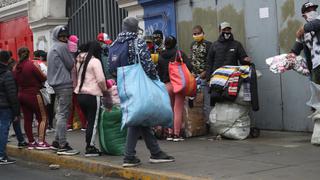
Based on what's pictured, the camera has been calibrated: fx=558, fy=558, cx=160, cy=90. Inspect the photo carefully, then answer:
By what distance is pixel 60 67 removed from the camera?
8281mm

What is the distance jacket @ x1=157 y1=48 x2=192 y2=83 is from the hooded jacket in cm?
168

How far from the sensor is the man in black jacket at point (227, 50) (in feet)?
30.2

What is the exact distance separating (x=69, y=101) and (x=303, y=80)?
3.76 m

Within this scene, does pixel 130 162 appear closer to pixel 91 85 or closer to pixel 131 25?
pixel 91 85

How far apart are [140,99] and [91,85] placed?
1259 mm

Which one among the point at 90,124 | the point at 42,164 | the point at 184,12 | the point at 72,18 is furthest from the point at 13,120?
the point at 72,18

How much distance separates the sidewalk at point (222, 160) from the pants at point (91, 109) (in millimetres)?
395

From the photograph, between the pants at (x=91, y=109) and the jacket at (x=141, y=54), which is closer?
the jacket at (x=141, y=54)

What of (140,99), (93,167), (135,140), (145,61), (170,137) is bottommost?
(93,167)

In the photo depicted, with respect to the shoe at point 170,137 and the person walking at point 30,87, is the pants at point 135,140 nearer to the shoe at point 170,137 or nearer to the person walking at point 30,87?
the shoe at point 170,137

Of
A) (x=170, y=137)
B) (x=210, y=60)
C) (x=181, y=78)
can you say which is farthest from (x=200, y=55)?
(x=170, y=137)

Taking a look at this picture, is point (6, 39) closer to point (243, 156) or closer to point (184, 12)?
point (184, 12)

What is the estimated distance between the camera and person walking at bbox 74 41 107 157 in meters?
7.78

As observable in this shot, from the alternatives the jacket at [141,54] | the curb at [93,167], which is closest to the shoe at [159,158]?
the curb at [93,167]
